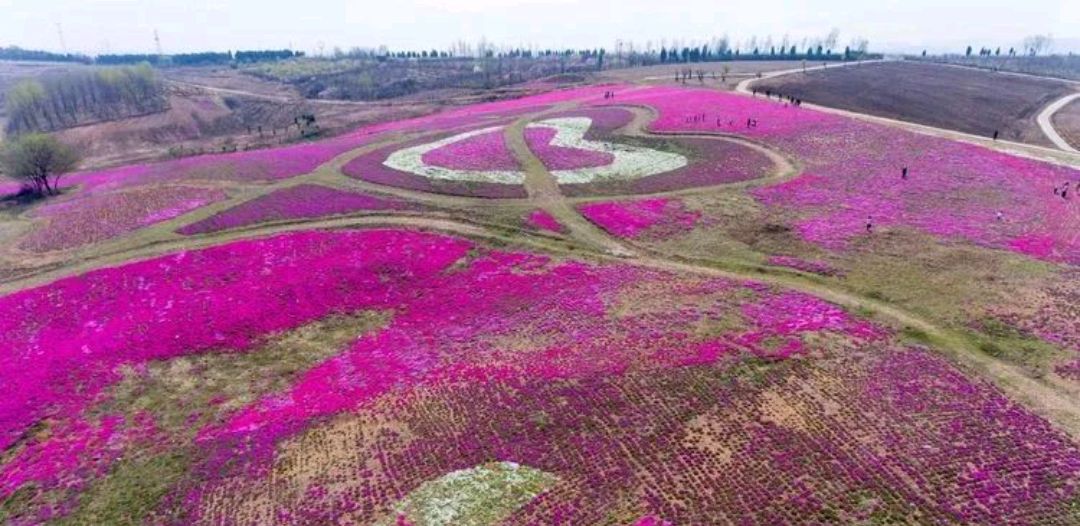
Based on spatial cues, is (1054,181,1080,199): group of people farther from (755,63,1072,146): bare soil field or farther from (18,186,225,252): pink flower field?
(18,186,225,252): pink flower field

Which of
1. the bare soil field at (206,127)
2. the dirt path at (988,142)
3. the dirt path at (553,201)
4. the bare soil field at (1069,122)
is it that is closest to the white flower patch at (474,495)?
the dirt path at (553,201)

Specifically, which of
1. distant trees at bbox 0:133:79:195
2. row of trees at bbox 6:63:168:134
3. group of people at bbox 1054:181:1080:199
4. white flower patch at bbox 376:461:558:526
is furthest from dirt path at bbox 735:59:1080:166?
row of trees at bbox 6:63:168:134

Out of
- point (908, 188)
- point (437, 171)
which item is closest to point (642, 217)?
point (908, 188)

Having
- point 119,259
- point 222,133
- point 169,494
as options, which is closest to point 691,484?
point 169,494

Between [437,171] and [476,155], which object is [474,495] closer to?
A: [437,171]

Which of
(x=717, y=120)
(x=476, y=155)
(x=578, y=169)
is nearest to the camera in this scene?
(x=578, y=169)
